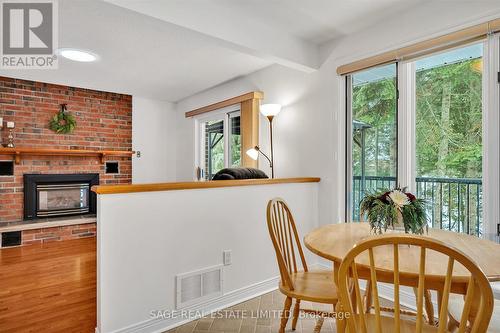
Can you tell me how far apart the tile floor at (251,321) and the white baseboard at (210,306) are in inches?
1.5

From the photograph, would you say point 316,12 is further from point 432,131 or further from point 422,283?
point 422,283

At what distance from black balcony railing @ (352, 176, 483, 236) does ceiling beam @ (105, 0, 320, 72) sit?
145cm

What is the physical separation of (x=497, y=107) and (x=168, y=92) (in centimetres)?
422

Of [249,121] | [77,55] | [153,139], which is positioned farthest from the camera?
[153,139]

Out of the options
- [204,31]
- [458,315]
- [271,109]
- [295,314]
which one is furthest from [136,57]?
[458,315]

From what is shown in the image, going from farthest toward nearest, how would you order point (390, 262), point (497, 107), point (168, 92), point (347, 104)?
1. point (168, 92)
2. point (347, 104)
3. point (497, 107)
4. point (390, 262)

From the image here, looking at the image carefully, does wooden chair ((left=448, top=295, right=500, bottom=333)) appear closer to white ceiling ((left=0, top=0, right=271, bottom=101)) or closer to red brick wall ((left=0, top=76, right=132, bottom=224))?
white ceiling ((left=0, top=0, right=271, bottom=101))

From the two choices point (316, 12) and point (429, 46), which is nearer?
point (429, 46)

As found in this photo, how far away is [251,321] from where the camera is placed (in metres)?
2.13

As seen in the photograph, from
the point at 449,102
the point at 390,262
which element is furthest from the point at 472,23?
the point at 390,262

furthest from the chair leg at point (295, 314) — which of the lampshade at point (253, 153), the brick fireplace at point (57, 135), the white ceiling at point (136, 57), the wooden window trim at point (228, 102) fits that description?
the brick fireplace at point (57, 135)

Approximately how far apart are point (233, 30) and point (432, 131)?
176cm

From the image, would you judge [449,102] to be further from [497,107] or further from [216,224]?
[216,224]

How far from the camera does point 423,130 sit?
2.37 metres
